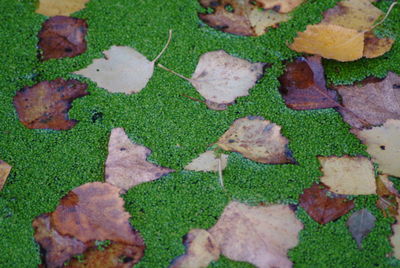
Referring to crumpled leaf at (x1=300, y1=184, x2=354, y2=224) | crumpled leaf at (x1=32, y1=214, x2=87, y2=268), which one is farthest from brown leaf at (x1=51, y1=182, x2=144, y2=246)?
crumpled leaf at (x1=300, y1=184, x2=354, y2=224)

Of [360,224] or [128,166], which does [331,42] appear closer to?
[360,224]

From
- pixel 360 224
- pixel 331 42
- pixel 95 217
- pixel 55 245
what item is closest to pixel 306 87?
pixel 331 42

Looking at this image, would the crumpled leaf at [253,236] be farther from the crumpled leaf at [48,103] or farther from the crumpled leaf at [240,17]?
the crumpled leaf at [240,17]

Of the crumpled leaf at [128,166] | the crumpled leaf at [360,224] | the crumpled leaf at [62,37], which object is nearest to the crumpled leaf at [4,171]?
the crumpled leaf at [128,166]

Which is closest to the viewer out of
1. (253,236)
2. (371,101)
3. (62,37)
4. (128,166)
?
(253,236)

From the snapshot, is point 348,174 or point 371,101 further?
point 371,101
